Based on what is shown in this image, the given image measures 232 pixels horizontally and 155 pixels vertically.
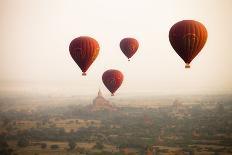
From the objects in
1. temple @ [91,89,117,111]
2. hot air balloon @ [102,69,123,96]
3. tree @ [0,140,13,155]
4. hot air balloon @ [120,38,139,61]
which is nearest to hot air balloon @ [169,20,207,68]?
hot air balloon @ [102,69,123,96]

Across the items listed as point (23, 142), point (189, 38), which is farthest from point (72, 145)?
point (189, 38)

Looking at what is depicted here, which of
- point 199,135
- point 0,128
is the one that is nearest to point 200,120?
point 199,135

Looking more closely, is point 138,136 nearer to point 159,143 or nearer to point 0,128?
point 159,143

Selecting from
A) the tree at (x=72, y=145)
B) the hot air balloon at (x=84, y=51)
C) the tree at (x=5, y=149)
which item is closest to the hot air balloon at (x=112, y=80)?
the hot air balloon at (x=84, y=51)

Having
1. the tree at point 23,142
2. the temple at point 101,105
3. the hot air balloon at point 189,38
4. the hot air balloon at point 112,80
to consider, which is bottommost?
the hot air balloon at point 189,38

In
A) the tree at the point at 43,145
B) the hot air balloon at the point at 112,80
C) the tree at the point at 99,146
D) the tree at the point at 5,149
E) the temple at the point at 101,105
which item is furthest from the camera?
the temple at the point at 101,105

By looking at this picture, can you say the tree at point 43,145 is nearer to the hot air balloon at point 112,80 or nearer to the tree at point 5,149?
the tree at point 5,149
